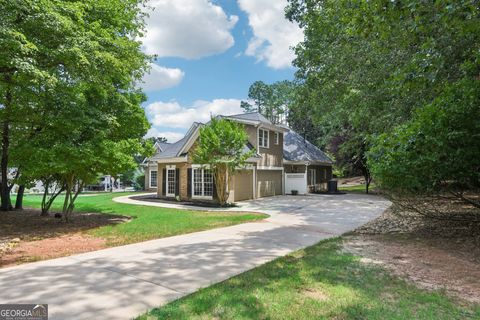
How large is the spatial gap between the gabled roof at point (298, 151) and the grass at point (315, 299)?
60.3 ft

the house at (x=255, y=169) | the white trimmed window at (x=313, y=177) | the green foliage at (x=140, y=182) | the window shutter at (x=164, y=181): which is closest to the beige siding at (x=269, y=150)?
the house at (x=255, y=169)

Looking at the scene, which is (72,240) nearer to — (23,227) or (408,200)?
(23,227)

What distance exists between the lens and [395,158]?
7.04m

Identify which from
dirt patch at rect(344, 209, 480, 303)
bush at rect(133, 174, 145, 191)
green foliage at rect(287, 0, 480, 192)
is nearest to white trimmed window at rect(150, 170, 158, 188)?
bush at rect(133, 174, 145, 191)

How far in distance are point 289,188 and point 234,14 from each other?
1302 centimetres

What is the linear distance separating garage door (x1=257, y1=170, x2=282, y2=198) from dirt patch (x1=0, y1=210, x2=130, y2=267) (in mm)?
9714

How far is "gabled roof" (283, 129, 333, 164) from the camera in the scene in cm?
2341

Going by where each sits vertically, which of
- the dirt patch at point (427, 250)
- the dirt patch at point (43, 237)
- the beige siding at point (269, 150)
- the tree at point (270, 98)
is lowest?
the dirt patch at point (43, 237)

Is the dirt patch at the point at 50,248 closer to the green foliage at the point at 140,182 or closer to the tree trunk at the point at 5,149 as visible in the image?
the tree trunk at the point at 5,149

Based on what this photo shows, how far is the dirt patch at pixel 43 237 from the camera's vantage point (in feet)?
21.6

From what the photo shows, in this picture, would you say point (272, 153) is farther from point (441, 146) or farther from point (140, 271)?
point (140, 271)

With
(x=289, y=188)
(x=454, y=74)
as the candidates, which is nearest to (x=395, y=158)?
(x=454, y=74)

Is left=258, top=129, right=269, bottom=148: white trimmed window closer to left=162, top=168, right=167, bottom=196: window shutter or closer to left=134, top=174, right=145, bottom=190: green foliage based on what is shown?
left=162, top=168, right=167, bottom=196: window shutter

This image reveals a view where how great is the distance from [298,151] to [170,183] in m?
10.4
